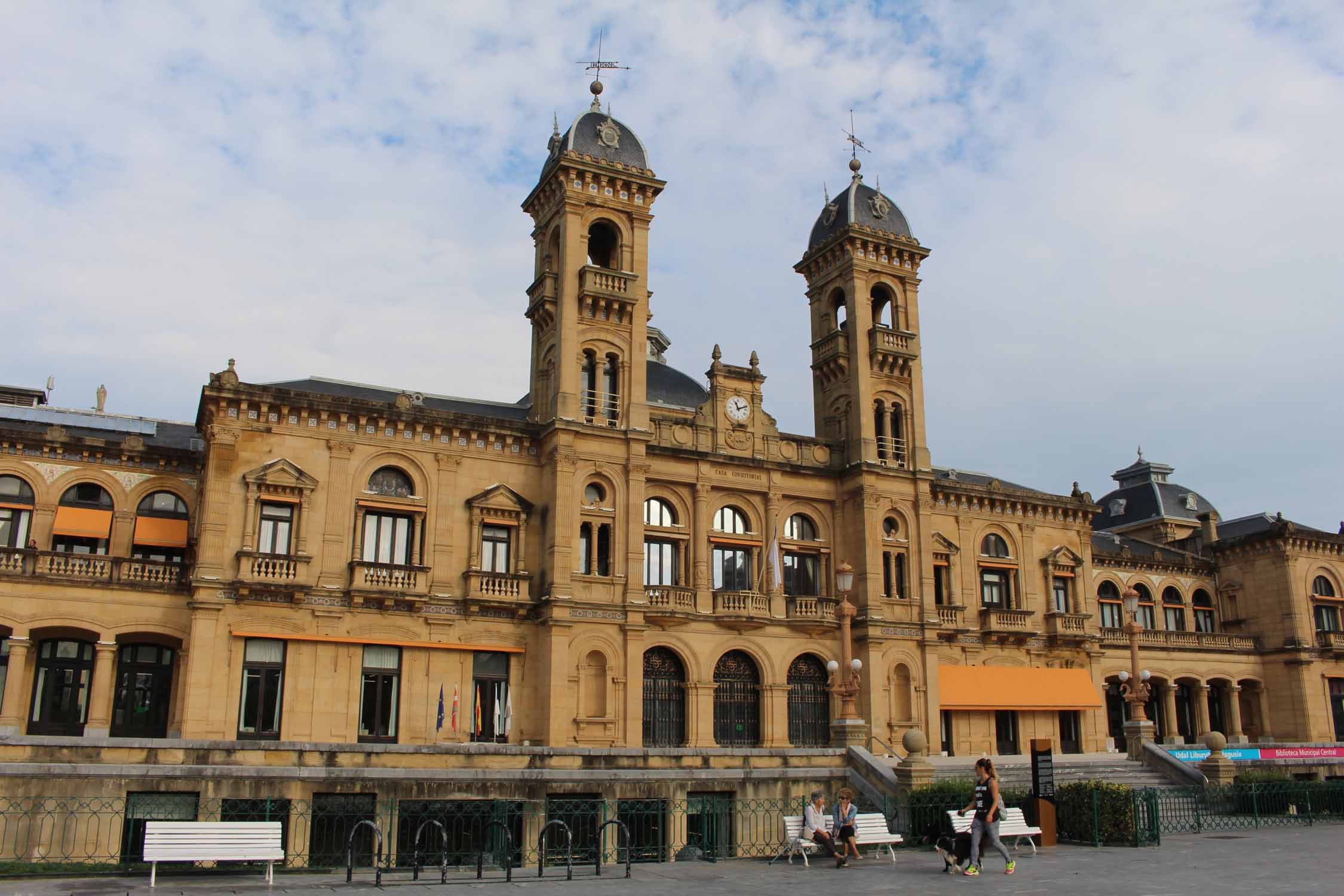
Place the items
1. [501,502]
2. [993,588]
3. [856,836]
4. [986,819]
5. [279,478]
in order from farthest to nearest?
[993,588]
[501,502]
[279,478]
[856,836]
[986,819]

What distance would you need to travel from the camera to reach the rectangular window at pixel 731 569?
4178 cm

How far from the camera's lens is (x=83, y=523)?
118 feet

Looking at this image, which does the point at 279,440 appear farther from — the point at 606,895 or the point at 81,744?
the point at 606,895

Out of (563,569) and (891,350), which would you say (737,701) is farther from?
(891,350)

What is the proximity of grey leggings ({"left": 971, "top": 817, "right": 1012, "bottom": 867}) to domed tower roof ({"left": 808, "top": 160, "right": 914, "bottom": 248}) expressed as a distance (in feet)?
100

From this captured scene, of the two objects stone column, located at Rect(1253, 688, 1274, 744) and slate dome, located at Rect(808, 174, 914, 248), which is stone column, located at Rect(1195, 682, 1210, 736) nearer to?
stone column, located at Rect(1253, 688, 1274, 744)

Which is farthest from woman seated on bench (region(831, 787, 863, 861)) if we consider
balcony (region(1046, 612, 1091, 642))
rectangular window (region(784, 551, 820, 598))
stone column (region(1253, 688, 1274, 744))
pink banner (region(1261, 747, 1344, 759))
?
stone column (region(1253, 688, 1274, 744))

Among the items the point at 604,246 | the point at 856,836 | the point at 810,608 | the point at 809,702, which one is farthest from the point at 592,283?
the point at 856,836

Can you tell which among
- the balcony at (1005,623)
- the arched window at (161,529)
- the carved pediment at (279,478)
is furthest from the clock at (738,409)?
the arched window at (161,529)

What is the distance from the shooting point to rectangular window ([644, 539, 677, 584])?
40.4 meters

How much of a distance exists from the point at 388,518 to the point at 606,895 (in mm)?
21499

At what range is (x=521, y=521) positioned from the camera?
38.3m

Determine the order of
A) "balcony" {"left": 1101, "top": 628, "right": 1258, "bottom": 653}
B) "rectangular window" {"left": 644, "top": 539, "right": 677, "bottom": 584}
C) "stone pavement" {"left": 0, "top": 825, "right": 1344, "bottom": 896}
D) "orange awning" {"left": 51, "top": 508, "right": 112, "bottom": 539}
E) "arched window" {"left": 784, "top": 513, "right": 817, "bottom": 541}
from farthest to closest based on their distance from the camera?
1. "balcony" {"left": 1101, "top": 628, "right": 1258, "bottom": 653}
2. "arched window" {"left": 784, "top": 513, "right": 817, "bottom": 541}
3. "rectangular window" {"left": 644, "top": 539, "right": 677, "bottom": 584}
4. "orange awning" {"left": 51, "top": 508, "right": 112, "bottom": 539}
5. "stone pavement" {"left": 0, "top": 825, "right": 1344, "bottom": 896}

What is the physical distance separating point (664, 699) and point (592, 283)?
49.3 ft
